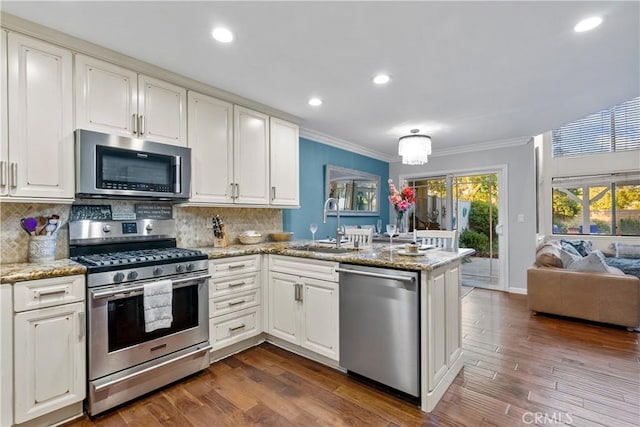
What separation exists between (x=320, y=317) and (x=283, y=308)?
0.44 metres

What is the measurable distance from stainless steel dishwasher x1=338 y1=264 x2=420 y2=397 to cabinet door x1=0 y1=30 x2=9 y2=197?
7.28 ft

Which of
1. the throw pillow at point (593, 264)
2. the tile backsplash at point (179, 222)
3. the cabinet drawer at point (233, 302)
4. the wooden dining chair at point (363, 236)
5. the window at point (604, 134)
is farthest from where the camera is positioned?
the window at point (604, 134)

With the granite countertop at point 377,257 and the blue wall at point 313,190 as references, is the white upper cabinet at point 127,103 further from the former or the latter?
the blue wall at point 313,190

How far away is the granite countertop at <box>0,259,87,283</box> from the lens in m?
1.64

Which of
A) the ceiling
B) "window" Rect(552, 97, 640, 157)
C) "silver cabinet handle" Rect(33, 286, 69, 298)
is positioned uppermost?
"window" Rect(552, 97, 640, 157)

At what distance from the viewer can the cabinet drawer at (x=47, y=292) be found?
1.66 metres

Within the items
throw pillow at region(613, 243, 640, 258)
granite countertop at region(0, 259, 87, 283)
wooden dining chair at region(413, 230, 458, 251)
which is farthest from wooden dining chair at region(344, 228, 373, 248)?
throw pillow at region(613, 243, 640, 258)

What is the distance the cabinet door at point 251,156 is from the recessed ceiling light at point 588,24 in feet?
8.68

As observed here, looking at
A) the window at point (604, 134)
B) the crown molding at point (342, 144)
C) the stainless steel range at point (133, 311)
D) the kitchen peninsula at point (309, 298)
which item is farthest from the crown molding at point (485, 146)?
the stainless steel range at point (133, 311)

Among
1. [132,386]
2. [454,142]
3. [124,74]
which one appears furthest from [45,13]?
[454,142]

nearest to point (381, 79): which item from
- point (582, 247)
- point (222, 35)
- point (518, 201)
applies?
point (222, 35)

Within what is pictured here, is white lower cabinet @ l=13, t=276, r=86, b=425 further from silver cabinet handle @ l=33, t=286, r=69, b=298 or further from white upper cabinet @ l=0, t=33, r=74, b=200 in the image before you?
white upper cabinet @ l=0, t=33, r=74, b=200

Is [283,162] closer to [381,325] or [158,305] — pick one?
[158,305]

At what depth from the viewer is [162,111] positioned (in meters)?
2.50
